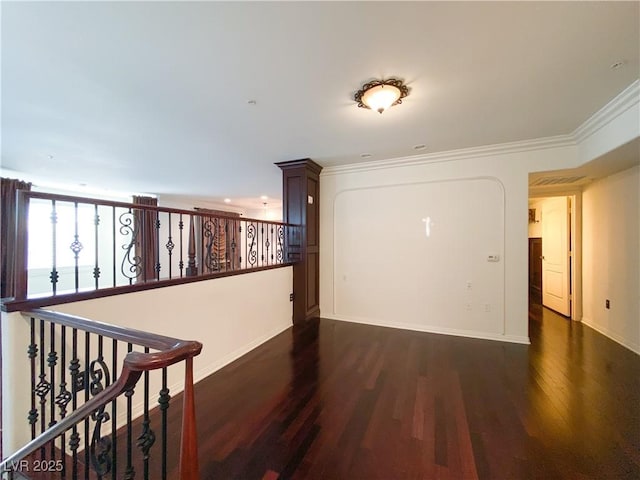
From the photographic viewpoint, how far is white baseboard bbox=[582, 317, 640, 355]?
9.84 ft

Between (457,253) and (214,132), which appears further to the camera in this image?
(457,253)

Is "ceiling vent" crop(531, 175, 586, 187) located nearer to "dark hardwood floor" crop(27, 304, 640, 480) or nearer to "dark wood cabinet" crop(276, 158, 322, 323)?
"dark hardwood floor" crop(27, 304, 640, 480)

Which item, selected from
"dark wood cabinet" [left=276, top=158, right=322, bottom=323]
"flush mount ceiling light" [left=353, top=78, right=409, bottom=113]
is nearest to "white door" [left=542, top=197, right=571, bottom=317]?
→ "flush mount ceiling light" [left=353, top=78, right=409, bottom=113]

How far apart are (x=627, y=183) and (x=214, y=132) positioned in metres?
5.17

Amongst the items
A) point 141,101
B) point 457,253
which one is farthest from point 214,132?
point 457,253

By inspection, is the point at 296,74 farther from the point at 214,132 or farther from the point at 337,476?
Result: the point at 337,476

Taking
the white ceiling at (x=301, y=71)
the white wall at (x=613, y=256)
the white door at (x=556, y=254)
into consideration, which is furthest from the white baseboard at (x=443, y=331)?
the white ceiling at (x=301, y=71)

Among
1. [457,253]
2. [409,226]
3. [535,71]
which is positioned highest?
[535,71]

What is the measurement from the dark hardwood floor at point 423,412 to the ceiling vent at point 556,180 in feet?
7.38

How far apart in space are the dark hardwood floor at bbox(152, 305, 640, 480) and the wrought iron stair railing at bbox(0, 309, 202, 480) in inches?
19.8

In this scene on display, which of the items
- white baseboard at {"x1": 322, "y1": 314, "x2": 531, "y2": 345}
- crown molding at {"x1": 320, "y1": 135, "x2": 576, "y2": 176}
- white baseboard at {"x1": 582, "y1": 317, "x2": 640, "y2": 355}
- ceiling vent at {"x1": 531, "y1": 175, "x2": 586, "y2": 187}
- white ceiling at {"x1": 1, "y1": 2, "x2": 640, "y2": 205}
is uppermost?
white ceiling at {"x1": 1, "y1": 2, "x2": 640, "y2": 205}

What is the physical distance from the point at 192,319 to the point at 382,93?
268 centimetres

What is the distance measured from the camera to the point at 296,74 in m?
1.97

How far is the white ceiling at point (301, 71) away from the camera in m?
1.46
